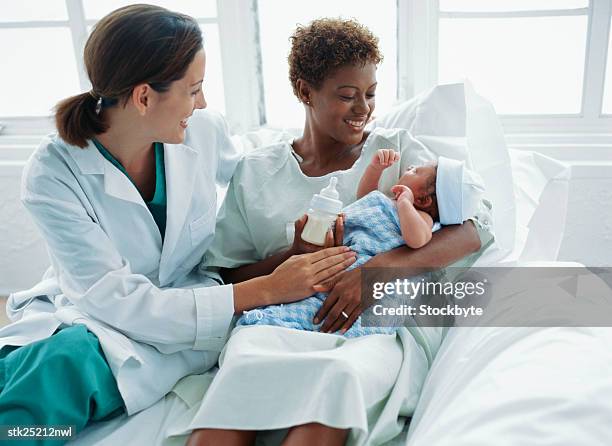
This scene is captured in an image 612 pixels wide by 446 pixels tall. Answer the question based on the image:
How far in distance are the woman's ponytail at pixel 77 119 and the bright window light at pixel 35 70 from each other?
152 cm

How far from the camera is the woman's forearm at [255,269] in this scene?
1.61 m

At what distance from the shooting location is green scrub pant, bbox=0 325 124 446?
118 centimetres

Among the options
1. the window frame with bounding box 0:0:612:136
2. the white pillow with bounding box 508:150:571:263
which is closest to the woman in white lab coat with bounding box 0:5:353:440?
the white pillow with bounding box 508:150:571:263

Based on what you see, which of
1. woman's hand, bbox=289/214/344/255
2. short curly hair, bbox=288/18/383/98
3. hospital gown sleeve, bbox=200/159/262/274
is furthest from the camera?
hospital gown sleeve, bbox=200/159/262/274

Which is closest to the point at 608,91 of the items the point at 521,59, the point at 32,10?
the point at 521,59

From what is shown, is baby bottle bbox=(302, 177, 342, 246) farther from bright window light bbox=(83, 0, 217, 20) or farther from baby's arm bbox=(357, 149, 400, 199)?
bright window light bbox=(83, 0, 217, 20)

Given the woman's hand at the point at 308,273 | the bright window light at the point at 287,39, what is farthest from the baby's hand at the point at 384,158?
the bright window light at the point at 287,39

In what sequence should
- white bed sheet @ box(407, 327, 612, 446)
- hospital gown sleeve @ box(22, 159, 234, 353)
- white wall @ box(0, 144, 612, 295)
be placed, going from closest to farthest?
1. white bed sheet @ box(407, 327, 612, 446)
2. hospital gown sleeve @ box(22, 159, 234, 353)
3. white wall @ box(0, 144, 612, 295)

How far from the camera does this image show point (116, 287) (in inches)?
54.2

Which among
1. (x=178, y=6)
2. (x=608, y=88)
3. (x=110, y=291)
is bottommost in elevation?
(x=110, y=291)

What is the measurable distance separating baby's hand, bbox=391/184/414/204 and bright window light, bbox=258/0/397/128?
1.12m

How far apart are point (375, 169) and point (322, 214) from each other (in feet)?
0.71

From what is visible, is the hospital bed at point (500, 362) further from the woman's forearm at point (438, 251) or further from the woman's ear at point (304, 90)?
the woman's ear at point (304, 90)

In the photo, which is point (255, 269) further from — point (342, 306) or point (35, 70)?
Answer: point (35, 70)
